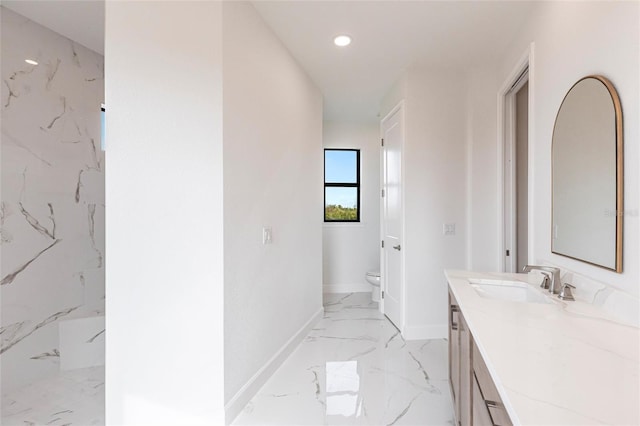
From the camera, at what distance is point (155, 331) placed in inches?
73.6

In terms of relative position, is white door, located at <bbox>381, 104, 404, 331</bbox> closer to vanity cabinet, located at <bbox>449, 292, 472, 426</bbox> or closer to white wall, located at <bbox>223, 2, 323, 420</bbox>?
white wall, located at <bbox>223, 2, 323, 420</bbox>

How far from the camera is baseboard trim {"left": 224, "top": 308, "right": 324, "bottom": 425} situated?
1.96 metres

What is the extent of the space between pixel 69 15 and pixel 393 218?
3201mm

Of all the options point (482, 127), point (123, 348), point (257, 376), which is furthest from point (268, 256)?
point (482, 127)

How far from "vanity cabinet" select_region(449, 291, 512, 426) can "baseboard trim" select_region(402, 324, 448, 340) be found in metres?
1.40

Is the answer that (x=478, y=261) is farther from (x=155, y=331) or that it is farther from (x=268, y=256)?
(x=155, y=331)

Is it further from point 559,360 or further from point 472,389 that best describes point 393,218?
point 559,360

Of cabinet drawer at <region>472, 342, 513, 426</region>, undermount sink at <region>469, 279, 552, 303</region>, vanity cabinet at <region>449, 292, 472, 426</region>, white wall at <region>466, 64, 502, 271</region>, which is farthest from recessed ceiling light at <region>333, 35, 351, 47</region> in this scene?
cabinet drawer at <region>472, 342, 513, 426</region>

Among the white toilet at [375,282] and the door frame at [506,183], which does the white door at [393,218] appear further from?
the door frame at [506,183]

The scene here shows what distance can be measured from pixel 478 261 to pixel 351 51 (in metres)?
2.20

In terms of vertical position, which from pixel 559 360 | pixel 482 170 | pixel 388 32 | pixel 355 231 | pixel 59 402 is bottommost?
pixel 59 402

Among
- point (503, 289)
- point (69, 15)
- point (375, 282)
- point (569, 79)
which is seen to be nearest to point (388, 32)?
point (569, 79)

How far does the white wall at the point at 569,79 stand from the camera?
127cm

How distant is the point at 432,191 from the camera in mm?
3266
